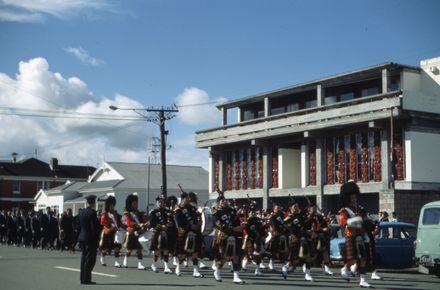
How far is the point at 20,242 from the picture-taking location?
32688 millimetres

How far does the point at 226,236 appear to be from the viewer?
49.3 feet

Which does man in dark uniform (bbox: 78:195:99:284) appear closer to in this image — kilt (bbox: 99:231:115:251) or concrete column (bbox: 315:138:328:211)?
kilt (bbox: 99:231:115:251)

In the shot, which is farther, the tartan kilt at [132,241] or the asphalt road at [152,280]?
the tartan kilt at [132,241]

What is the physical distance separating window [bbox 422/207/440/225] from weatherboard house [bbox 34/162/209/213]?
43.5 meters

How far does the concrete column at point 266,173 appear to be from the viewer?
39.5 meters

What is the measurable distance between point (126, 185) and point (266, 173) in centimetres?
2407

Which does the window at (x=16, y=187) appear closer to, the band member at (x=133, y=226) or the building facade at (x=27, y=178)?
the building facade at (x=27, y=178)

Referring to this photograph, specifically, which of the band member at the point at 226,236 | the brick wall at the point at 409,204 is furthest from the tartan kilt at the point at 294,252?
the brick wall at the point at 409,204

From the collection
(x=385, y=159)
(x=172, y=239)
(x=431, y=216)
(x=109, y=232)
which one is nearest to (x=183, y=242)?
(x=172, y=239)

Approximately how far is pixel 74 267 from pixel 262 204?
78.7 feet

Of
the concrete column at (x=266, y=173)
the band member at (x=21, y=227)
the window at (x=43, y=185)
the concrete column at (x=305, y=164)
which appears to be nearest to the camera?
the band member at (x=21, y=227)

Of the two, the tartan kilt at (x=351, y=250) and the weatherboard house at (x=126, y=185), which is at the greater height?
the weatherboard house at (x=126, y=185)

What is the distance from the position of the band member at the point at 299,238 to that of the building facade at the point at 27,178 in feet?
218

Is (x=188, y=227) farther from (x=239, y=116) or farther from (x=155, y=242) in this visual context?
(x=239, y=116)
